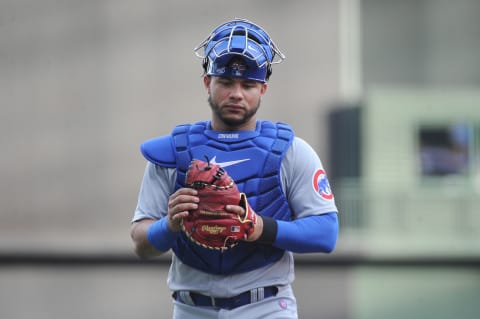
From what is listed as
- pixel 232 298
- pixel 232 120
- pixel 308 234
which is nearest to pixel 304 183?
pixel 308 234

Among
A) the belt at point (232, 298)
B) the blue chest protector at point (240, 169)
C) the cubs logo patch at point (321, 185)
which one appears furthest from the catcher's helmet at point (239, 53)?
the belt at point (232, 298)

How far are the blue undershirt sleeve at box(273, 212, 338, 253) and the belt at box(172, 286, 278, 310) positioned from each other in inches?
7.1

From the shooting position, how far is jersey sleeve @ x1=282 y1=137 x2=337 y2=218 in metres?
3.54

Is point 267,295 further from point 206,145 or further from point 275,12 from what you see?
point 275,12

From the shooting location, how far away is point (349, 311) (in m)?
13.0

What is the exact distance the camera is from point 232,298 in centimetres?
354

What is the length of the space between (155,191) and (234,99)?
0.46 meters

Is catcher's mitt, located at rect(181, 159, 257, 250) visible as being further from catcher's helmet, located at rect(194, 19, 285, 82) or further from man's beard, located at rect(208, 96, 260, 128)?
catcher's helmet, located at rect(194, 19, 285, 82)

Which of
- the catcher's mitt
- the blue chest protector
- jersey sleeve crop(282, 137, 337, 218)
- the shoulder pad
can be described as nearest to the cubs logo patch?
jersey sleeve crop(282, 137, 337, 218)

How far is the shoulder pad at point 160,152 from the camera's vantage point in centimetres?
360

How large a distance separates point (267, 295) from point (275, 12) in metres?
12.0

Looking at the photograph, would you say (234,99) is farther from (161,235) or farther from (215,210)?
(161,235)

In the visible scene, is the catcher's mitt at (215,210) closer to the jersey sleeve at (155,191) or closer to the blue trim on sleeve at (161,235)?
the blue trim on sleeve at (161,235)

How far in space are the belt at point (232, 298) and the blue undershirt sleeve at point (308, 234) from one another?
0.18 m
